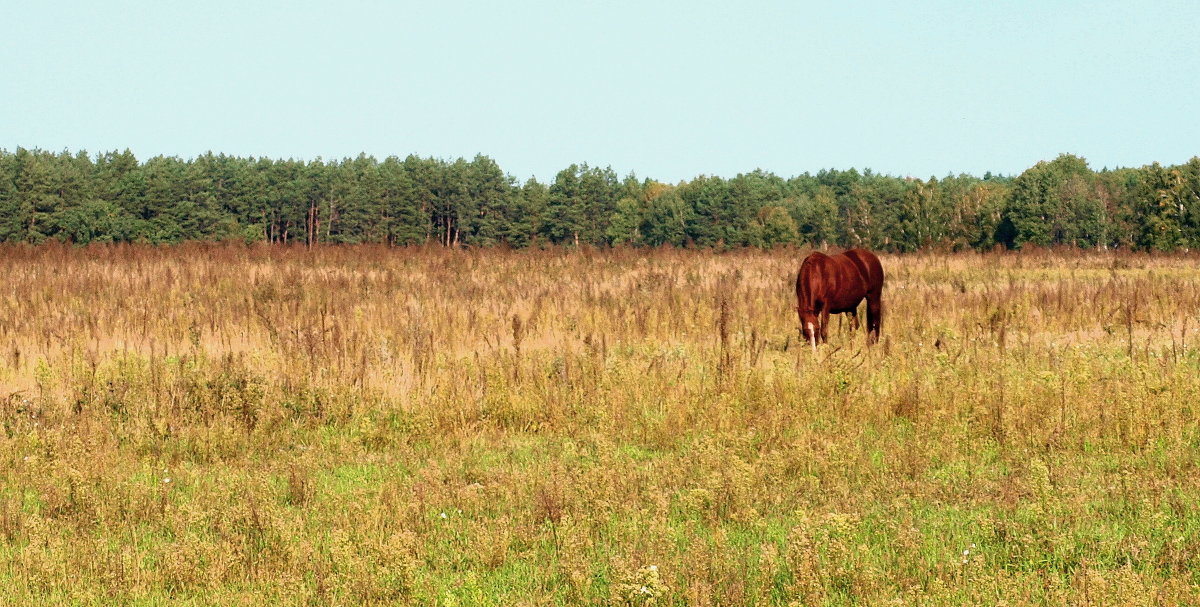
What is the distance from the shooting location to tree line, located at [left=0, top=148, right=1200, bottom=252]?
93.6 meters

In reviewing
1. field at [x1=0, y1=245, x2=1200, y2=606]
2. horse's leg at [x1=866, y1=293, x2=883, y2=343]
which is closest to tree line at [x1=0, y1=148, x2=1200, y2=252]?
horse's leg at [x1=866, y1=293, x2=883, y2=343]

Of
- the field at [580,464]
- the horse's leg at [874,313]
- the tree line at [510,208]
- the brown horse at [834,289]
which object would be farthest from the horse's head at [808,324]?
the tree line at [510,208]

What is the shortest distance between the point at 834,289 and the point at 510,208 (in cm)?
11722

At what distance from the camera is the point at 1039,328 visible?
14.7 meters

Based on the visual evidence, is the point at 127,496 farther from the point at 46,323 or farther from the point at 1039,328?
the point at 1039,328

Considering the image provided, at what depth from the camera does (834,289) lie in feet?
43.1

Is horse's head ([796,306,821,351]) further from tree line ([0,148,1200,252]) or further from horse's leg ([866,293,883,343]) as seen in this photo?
tree line ([0,148,1200,252])

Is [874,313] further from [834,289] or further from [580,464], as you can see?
[580,464]

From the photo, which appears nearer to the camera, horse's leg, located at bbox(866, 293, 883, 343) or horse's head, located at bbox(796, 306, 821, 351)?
horse's head, located at bbox(796, 306, 821, 351)

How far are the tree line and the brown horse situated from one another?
221ft

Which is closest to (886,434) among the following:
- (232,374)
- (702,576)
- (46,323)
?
(702,576)

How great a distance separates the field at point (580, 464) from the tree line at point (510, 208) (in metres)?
71.0

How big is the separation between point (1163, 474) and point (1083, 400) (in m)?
1.77

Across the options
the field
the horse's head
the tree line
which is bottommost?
the field
